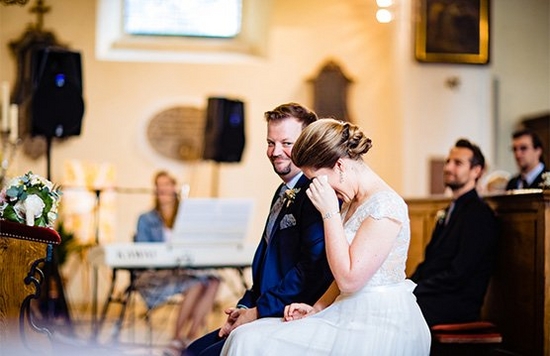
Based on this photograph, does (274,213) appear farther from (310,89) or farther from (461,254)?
(310,89)

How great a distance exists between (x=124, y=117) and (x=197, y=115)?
83 cm

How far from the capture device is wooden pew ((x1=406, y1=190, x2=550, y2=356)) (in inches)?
164

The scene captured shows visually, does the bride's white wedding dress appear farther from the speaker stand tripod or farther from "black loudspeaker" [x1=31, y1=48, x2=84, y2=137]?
"black loudspeaker" [x1=31, y1=48, x2=84, y2=137]

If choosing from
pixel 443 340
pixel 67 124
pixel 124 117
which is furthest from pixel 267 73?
pixel 443 340

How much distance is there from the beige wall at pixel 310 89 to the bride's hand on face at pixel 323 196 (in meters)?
6.56

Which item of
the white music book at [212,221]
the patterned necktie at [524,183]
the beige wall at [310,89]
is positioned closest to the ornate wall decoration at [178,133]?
the beige wall at [310,89]

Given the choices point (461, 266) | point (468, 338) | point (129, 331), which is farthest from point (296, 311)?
point (129, 331)

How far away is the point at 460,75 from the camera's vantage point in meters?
9.57

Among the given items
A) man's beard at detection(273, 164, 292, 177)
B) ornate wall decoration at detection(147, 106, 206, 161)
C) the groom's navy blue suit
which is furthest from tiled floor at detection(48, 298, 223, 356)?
man's beard at detection(273, 164, 292, 177)

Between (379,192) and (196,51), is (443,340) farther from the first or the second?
(196,51)

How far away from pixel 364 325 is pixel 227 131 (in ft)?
18.3

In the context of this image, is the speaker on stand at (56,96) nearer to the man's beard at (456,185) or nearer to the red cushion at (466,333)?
the man's beard at (456,185)

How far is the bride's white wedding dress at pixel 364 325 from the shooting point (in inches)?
118

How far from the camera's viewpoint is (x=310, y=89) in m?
10.2
